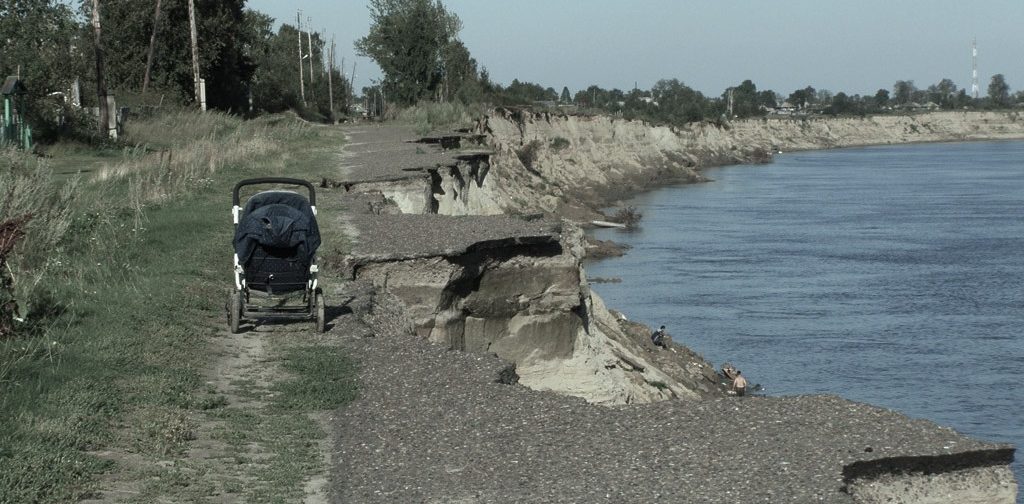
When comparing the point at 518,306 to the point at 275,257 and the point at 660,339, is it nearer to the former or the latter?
the point at 275,257

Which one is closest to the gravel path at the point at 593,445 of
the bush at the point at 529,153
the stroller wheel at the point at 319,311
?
the stroller wheel at the point at 319,311

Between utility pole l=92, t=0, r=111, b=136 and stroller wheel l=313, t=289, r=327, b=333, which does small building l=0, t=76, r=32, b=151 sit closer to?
utility pole l=92, t=0, r=111, b=136

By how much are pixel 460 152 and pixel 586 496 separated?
30.1 m

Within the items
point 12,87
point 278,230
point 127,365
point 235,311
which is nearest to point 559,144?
point 12,87

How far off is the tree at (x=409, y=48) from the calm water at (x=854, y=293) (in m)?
14.8

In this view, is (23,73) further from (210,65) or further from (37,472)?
(37,472)

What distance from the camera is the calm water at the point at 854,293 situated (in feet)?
79.7

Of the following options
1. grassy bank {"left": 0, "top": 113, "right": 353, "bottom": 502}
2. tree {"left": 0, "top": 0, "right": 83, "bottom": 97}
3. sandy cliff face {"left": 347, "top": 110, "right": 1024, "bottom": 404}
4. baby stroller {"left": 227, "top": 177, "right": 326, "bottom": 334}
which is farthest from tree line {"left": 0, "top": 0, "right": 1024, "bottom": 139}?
baby stroller {"left": 227, "top": 177, "right": 326, "bottom": 334}

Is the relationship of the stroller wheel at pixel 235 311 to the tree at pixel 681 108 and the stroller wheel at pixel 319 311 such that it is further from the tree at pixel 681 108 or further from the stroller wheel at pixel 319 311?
the tree at pixel 681 108

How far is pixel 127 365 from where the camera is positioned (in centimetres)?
959

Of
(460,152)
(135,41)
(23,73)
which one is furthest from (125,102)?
(460,152)

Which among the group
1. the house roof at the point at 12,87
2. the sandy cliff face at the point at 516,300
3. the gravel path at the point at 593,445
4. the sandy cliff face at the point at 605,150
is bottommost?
the sandy cliff face at the point at 605,150

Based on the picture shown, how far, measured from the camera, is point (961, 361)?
26109 millimetres

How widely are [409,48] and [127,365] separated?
68.2m
